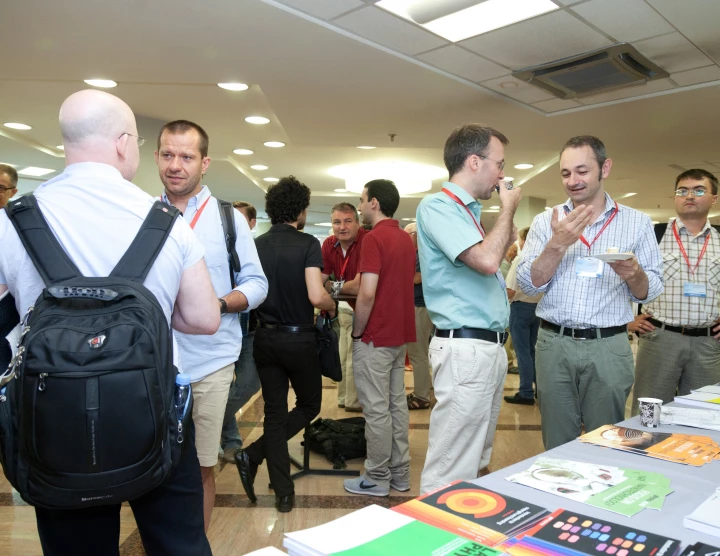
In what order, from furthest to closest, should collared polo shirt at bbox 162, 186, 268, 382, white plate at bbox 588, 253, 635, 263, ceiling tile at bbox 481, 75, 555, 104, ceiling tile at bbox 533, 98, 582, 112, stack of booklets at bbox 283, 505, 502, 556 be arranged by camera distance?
1. ceiling tile at bbox 533, 98, 582, 112
2. ceiling tile at bbox 481, 75, 555, 104
3. collared polo shirt at bbox 162, 186, 268, 382
4. white plate at bbox 588, 253, 635, 263
5. stack of booklets at bbox 283, 505, 502, 556

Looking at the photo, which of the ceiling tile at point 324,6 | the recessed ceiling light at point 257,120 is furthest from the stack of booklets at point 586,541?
the recessed ceiling light at point 257,120

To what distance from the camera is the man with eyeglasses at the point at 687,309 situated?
2.80 meters

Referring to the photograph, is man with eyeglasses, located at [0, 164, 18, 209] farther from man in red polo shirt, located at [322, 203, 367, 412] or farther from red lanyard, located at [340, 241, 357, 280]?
red lanyard, located at [340, 241, 357, 280]

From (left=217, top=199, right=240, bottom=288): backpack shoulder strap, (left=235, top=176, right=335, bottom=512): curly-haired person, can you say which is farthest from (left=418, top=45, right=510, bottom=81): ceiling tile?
(left=217, top=199, right=240, bottom=288): backpack shoulder strap

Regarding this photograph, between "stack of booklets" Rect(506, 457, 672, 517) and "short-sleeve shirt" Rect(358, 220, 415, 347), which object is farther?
"short-sleeve shirt" Rect(358, 220, 415, 347)

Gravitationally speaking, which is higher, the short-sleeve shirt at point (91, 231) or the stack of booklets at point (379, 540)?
the short-sleeve shirt at point (91, 231)

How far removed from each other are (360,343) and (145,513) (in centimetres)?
189

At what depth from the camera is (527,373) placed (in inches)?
211

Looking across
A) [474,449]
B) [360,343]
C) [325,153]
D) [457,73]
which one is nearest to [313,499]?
[360,343]

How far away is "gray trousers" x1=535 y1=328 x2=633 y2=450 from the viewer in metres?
2.14

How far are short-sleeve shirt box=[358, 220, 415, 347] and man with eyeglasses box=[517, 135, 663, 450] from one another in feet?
2.94

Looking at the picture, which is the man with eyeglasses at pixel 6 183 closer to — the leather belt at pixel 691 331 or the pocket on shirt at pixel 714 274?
the leather belt at pixel 691 331

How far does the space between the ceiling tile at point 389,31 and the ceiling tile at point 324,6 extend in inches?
2.7

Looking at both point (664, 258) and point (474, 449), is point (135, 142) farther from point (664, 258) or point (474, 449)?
point (664, 258)
